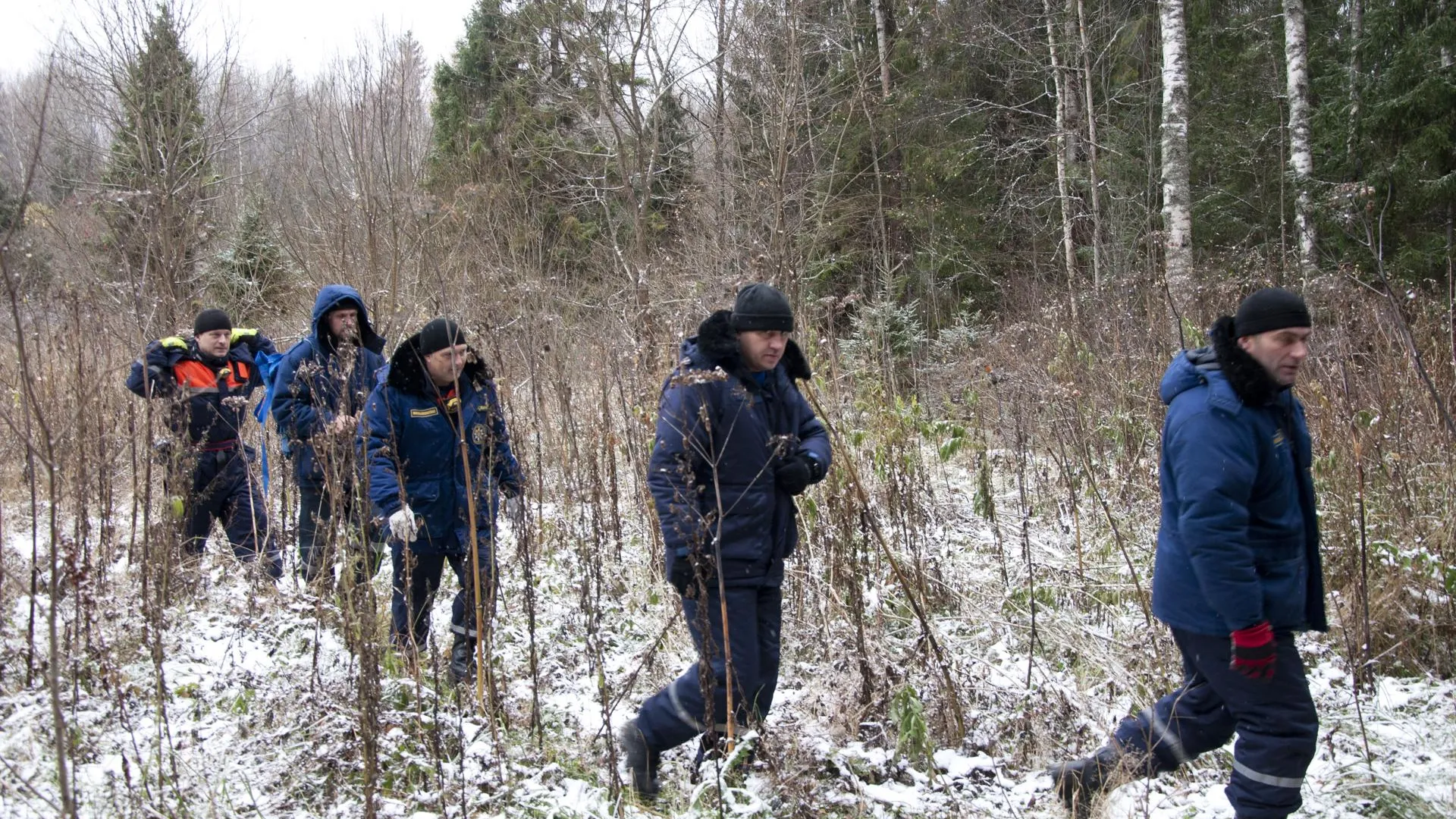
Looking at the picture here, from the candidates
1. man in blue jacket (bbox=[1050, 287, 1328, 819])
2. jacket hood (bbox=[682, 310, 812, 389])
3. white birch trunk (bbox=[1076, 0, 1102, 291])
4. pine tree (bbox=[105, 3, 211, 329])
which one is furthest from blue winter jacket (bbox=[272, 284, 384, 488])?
white birch trunk (bbox=[1076, 0, 1102, 291])

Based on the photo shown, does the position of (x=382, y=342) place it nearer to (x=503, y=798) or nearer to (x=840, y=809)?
(x=503, y=798)

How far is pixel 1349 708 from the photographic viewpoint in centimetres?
366

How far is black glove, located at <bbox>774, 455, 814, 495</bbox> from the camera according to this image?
3094 mm

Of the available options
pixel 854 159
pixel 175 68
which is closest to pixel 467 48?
pixel 854 159

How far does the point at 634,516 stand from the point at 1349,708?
4.31m

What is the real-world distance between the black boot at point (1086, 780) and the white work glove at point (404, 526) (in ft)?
7.78

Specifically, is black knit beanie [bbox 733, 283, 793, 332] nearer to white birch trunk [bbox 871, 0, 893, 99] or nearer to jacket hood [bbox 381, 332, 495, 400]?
jacket hood [bbox 381, 332, 495, 400]

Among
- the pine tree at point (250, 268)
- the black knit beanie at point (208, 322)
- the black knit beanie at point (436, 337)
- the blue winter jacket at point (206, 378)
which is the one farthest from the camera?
the pine tree at point (250, 268)

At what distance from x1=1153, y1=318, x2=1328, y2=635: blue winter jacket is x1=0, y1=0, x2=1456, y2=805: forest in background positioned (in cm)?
45

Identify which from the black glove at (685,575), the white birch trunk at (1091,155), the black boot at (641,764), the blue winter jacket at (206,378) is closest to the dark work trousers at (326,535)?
the blue winter jacket at (206,378)

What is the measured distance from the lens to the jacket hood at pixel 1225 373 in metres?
2.66

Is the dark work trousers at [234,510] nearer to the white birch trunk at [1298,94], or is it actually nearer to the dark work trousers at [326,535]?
the dark work trousers at [326,535]

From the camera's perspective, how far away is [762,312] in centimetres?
310

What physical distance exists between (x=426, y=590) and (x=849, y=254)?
1357 cm
